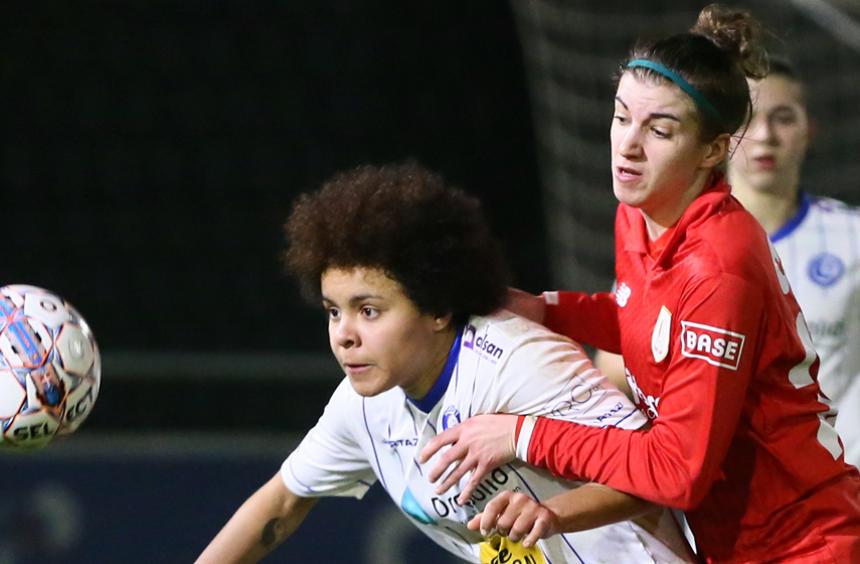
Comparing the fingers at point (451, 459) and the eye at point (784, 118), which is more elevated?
the eye at point (784, 118)

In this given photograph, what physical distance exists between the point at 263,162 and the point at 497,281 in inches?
166

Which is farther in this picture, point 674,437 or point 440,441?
point 440,441

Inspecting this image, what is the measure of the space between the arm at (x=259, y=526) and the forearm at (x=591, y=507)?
2.29 ft

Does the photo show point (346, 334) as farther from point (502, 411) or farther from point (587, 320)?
point (587, 320)

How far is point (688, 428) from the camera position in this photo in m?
2.18

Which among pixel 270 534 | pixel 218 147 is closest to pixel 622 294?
pixel 270 534

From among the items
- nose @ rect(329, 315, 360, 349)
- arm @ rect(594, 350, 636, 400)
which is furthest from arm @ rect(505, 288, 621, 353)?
arm @ rect(594, 350, 636, 400)

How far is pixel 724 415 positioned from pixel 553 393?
29cm

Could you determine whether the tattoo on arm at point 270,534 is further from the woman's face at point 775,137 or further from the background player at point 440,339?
the woman's face at point 775,137

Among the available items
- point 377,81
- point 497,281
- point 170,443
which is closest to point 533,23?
point 377,81

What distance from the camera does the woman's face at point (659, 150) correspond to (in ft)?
7.76

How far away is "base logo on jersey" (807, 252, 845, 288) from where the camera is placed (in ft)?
11.9

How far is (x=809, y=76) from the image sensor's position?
17.2 feet

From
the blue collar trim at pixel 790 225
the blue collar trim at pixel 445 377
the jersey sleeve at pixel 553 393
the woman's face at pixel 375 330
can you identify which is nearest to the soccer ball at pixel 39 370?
the woman's face at pixel 375 330
